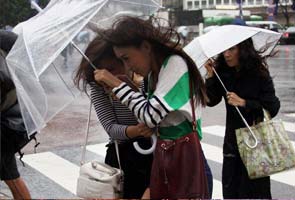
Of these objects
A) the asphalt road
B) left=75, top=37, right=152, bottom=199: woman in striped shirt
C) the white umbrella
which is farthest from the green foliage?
left=75, top=37, right=152, bottom=199: woman in striped shirt

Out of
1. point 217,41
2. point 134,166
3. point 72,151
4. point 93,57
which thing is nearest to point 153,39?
point 93,57

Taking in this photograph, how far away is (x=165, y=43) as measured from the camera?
2547 millimetres

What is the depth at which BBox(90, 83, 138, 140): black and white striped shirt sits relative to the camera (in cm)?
284

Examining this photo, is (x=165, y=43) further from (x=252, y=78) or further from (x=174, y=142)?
(x=252, y=78)

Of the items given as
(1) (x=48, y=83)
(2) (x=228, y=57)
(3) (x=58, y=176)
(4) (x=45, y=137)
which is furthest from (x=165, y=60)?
(4) (x=45, y=137)

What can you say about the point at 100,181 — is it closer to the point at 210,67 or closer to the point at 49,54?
the point at 49,54

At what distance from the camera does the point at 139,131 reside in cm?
269

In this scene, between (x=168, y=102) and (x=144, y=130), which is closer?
(x=168, y=102)

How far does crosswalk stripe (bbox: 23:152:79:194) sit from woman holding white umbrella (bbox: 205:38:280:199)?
7.99ft

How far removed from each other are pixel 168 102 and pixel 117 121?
0.55 m

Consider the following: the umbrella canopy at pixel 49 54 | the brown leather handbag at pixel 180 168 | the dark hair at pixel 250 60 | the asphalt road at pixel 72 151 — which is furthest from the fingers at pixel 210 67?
the brown leather handbag at pixel 180 168

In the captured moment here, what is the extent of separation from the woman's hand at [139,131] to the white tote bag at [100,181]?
7.8 inches

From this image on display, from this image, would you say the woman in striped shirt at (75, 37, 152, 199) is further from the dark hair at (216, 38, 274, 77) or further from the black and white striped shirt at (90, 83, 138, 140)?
the dark hair at (216, 38, 274, 77)

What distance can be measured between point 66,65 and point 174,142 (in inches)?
31.1
